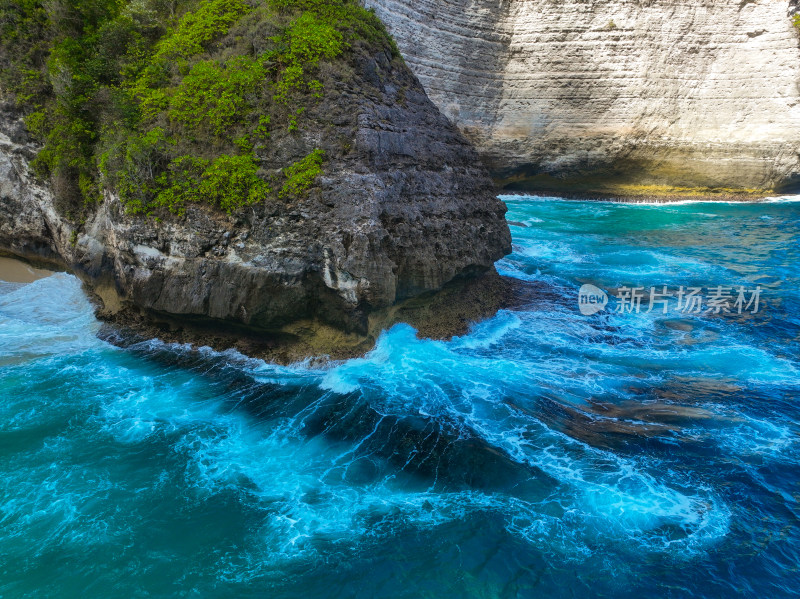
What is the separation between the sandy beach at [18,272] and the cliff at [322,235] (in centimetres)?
266

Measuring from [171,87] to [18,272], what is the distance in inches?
270

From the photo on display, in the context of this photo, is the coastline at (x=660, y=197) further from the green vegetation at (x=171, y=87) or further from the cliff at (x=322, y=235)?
the green vegetation at (x=171, y=87)

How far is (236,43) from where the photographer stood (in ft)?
34.0

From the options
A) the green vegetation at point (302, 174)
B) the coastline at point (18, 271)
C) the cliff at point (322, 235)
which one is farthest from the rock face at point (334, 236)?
the coastline at point (18, 271)

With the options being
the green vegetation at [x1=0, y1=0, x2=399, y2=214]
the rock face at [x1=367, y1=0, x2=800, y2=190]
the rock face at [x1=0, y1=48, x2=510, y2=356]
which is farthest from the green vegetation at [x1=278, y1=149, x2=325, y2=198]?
the rock face at [x1=367, y1=0, x2=800, y2=190]

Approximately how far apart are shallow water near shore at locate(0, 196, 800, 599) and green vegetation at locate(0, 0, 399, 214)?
10.6ft

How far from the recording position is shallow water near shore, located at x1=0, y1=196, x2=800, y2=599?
540cm

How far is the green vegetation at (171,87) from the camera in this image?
30.9 ft

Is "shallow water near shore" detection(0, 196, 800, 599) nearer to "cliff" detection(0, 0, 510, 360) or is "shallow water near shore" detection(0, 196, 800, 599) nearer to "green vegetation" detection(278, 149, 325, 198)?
"cliff" detection(0, 0, 510, 360)

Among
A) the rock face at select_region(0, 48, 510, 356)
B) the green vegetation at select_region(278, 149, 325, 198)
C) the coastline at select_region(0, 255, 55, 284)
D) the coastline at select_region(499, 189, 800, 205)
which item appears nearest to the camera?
the rock face at select_region(0, 48, 510, 356)

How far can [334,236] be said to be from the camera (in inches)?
343

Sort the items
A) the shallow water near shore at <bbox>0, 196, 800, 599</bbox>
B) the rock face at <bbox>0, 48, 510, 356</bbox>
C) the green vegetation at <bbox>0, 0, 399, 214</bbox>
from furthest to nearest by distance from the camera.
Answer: the green vegetation at <bbox>0, 0, 399, 214</bbox>
the rock face at <bbox>0, 48, 510, 356</bbox>
the shallow water near shore at <bbox>0, 196, 800, 599</bbox>

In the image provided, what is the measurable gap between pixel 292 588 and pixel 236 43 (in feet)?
33.1

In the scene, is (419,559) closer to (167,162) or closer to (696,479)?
(696,479)
